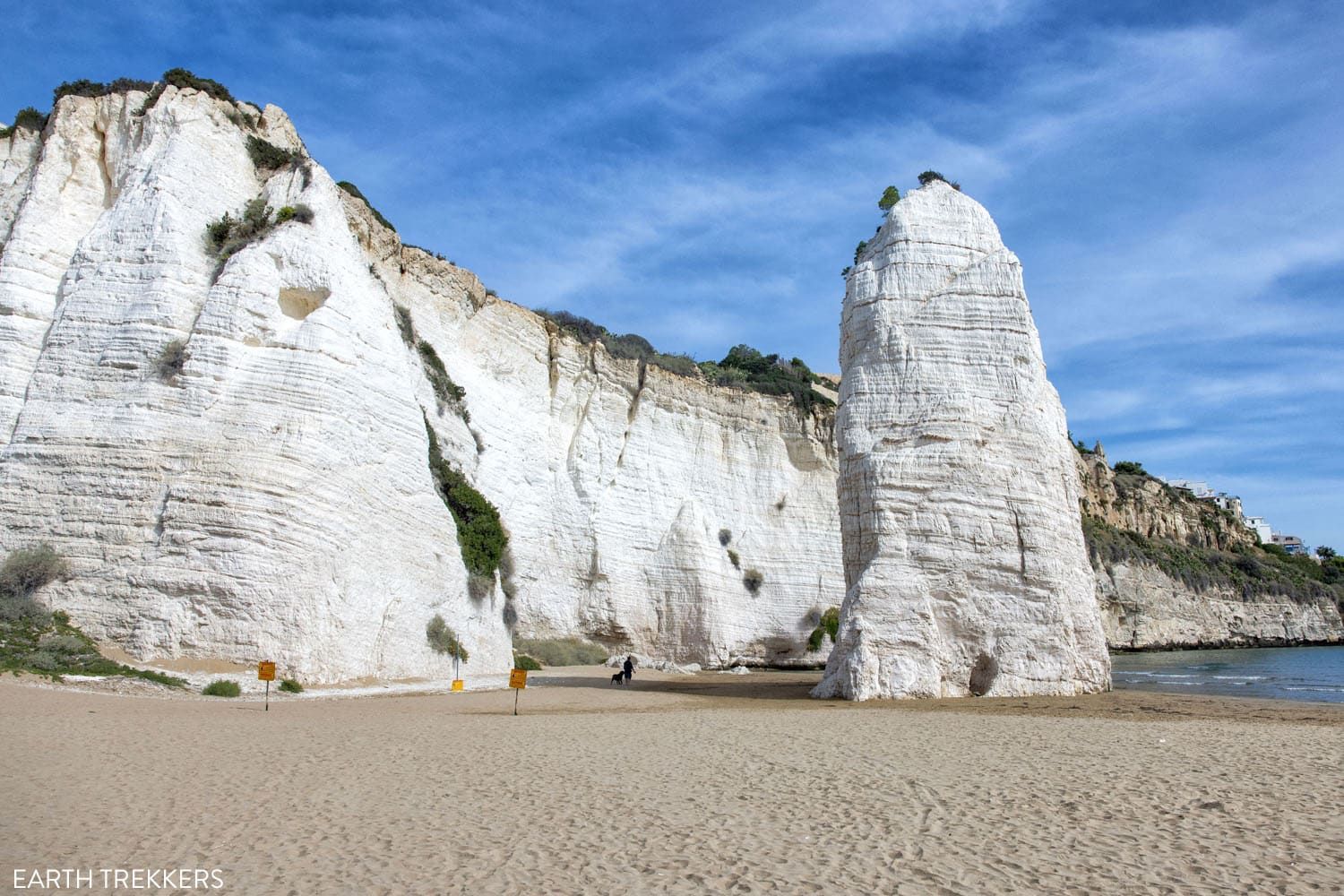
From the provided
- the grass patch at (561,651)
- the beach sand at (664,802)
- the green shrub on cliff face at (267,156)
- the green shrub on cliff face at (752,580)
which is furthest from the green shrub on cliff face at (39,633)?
the green shrub on cliff face at (752,580)

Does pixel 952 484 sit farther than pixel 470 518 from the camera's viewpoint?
No

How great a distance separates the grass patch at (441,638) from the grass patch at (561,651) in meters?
7.07

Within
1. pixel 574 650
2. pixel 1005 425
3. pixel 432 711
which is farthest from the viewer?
pixel 574 650

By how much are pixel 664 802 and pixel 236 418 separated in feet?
42.8

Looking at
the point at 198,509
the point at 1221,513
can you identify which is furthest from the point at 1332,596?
the point at 198,509

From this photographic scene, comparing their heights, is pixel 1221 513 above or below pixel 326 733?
above

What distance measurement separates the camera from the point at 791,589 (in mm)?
33500

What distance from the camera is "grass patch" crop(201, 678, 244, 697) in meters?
13.0

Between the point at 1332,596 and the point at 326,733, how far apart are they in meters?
83.5

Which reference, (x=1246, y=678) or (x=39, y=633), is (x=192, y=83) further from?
(x=1246, y=678)

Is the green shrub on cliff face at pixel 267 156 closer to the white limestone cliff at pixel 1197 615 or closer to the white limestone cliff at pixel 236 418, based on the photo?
the white limestone cliff at pixel 236 418

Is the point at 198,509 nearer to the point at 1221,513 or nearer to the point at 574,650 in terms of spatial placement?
the point at 574,650

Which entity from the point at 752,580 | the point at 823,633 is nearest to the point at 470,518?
the point at 752,580

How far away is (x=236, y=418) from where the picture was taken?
16297 millimetres
